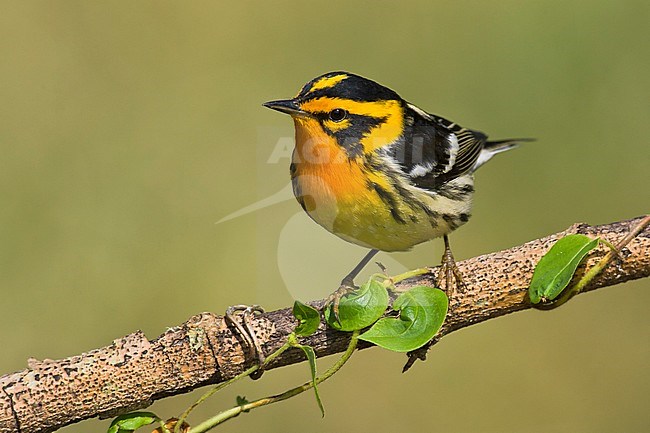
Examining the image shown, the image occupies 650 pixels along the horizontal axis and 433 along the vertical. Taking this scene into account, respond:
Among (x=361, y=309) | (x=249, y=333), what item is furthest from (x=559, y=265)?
(x=249, y=333)

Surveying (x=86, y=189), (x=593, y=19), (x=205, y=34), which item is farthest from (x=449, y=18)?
(x=86, y=189)

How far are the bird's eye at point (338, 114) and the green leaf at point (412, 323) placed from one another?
769 millimetres

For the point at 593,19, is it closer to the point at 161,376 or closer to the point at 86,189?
the point at 86,189

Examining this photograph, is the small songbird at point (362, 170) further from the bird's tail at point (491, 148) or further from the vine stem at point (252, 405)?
the bird's tail at point (491, 148)

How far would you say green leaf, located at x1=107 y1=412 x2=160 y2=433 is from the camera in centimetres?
213

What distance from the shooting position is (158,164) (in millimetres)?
6184

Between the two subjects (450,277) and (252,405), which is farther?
(450,277)

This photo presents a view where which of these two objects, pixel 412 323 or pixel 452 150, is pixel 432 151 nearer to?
pixel 452 150

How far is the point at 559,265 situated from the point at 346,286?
2.04 feet

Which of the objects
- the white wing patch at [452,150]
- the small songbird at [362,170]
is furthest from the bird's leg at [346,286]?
the white wing patch at [452,150]

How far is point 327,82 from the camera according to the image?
105 inches

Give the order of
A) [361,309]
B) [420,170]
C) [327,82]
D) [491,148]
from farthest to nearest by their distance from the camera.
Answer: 1. [491,148]
2. [420,170]
3. [327,82]
4. [361,309]

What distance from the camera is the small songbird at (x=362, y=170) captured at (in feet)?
9.04

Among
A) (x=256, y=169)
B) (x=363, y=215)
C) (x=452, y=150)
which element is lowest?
(x=363, y=215)
